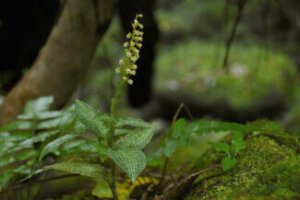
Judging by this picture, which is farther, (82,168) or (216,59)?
(216,59)

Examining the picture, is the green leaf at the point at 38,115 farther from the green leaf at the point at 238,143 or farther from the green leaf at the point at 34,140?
the green leaf at the point at 238,143

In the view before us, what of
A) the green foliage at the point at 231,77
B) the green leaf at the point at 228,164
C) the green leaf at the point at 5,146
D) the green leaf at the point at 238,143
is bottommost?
the green foliage at the point at 231,77

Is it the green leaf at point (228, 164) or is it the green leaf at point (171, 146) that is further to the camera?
the green leaf at point (171, 146)

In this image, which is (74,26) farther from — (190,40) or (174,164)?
(190,40)

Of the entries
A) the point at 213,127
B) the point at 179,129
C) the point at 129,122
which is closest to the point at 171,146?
the point at 179,129

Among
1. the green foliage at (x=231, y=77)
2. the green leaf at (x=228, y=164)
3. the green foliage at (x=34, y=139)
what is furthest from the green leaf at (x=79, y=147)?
the green foliage at (x=231, y=77)

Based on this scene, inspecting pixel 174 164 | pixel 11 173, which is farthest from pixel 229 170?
pixel 11 173

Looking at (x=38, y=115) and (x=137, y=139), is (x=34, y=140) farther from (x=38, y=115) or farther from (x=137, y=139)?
(x=137, y=139)
